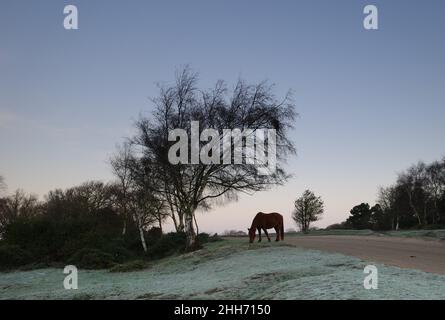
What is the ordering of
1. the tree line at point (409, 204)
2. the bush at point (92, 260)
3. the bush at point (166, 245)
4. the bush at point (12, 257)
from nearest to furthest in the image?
the bush at point (92, 260) → the bush at point (12, 257) → the bush at point (166, 245) → the tree line at point (409, 204)

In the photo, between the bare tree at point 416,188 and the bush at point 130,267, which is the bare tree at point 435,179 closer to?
the bare tree at point 416,188

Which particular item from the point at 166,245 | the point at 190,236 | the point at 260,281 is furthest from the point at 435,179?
the point at 260,281

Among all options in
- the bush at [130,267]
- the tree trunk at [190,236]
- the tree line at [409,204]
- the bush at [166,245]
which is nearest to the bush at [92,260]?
the bush at [130,267]

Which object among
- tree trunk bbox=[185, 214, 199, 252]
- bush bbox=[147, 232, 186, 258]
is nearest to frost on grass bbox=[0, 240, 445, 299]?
tree trunk bbox=[185, 214, 199, 252]

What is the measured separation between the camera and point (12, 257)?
3419 centimetres

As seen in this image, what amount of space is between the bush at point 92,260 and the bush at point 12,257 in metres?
3.87

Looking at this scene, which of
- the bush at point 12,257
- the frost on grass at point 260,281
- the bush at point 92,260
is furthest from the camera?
the bush at point 12,257

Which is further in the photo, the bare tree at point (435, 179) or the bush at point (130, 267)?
the bare tree at point (435, 179)

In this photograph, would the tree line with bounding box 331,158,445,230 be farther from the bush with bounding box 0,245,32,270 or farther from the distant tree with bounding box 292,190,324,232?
the bush with bounding box 0,245,32,270

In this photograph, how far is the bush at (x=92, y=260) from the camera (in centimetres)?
3117

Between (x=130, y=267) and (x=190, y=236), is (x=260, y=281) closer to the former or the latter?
(x=130, y=267)

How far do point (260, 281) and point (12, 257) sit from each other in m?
25.2
